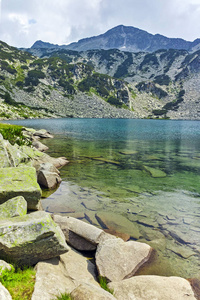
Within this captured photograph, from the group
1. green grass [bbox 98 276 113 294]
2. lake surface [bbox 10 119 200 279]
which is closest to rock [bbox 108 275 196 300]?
green grass [bbox 98 276 113 294]

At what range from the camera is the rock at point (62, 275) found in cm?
489

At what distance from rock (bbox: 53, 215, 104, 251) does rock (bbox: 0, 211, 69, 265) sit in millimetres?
1985

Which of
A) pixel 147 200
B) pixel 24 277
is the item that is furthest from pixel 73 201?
pixel 24 277

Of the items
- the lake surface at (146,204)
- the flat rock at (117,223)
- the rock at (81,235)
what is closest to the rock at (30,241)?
the rock at (81,235)

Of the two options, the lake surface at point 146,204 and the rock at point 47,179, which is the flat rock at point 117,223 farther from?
the rock at point 47,179

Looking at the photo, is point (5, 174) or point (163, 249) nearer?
point (163, 249)

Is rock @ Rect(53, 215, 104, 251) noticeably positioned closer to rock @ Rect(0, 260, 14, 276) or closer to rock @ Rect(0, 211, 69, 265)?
rock @ Rect(0, 211, 69, 265)

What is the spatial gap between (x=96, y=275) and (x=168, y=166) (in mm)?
19500

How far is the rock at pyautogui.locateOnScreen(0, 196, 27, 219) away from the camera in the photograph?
732 cm

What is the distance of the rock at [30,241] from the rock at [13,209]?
4.49ft

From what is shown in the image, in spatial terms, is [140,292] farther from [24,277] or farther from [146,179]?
[146,179]

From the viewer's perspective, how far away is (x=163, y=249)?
8555 mm

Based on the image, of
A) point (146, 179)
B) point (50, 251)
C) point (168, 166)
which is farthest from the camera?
point (168, 166)

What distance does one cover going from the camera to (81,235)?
27.0ft
